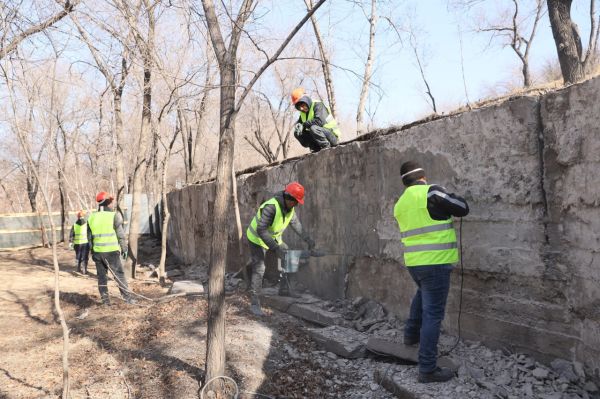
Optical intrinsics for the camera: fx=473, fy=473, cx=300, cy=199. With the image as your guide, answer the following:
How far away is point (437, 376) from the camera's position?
3738mm

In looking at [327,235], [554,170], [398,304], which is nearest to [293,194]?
[327,235]

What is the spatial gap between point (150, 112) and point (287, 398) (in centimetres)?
822

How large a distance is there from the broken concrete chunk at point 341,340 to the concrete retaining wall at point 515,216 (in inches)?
22.4

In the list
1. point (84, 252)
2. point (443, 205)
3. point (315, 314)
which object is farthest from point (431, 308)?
point (84, 252)

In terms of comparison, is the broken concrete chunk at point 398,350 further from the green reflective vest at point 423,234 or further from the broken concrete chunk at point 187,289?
the broken concrete chunk at point 187,289

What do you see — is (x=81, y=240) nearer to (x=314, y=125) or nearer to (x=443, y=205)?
(x=314, y=125)

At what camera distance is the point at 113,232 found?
7.64 metres

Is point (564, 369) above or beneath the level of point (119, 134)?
beneath

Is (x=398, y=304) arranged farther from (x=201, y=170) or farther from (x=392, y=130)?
(x=201, y=170)

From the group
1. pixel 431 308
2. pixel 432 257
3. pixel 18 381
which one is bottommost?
pixel 18 381

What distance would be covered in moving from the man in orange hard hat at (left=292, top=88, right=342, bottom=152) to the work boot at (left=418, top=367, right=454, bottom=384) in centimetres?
372

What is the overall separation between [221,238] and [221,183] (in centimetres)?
45

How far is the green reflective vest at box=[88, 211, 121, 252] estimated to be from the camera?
7.60 metres

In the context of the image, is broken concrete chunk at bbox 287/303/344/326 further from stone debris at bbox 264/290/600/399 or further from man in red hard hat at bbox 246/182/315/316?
man in red hard hat at bbox 246/182/315/316
